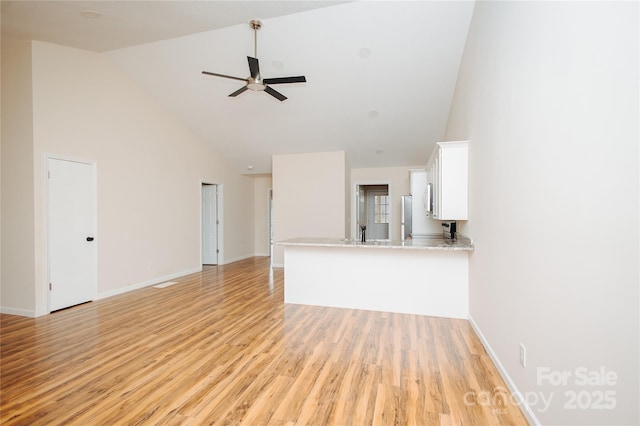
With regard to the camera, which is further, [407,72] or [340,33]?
[407,72]

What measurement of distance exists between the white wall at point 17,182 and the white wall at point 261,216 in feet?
18.7

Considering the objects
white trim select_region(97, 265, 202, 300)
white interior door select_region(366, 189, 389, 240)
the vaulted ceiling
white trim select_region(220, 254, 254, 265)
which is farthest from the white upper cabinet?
white interior door select_region(366, 189, 389, 240)

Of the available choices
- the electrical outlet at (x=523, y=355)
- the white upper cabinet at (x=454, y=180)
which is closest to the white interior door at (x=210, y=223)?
the white upper cabinet at (x=454, y=180)

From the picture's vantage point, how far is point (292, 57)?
14.3ft

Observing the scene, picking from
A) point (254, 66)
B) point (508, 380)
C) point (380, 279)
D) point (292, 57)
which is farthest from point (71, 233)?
point (508, 380)

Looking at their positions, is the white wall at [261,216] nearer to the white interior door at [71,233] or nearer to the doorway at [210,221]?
the doorway at [210,221]

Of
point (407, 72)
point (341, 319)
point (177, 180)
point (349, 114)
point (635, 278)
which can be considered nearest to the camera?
point (635, 278)

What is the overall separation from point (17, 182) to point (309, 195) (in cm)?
483

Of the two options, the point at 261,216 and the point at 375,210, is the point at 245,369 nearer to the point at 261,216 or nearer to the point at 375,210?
the point at 261,216

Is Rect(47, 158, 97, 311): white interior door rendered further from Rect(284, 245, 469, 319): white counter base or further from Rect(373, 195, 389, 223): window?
Rect(373, 195, 389, 223): window

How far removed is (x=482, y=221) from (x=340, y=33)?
2.93 metres

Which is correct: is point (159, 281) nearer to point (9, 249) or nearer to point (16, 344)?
point (9, 249)

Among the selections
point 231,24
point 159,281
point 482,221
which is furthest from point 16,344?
point 482,221

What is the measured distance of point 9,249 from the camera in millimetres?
3908
